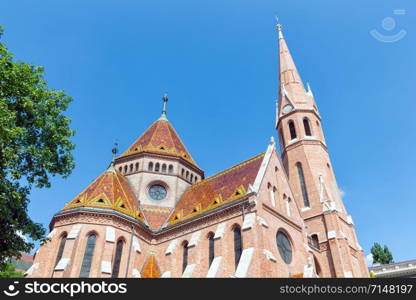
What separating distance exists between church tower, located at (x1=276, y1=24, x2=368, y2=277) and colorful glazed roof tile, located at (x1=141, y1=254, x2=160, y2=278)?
567 inches

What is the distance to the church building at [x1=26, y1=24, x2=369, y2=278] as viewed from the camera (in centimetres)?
2416

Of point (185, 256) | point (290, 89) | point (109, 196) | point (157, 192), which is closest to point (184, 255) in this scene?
point (185, 256)

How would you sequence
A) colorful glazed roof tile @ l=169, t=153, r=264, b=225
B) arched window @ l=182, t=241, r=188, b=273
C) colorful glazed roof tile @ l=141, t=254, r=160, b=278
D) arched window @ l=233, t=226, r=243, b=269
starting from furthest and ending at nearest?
colorful glazed roof tile @ l=169, t=153, r=264, b=225, arched window @ l=182, t=241, r=188, b=273, colorful glazed roof tile @ l=141, t=254, r=160, b=278, arched window @ l=233, t=226, r=243, b=269

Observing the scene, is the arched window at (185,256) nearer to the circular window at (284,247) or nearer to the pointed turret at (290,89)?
the circular window at (284,247)

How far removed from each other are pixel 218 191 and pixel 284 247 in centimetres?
796

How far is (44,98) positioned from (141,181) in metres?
20.8

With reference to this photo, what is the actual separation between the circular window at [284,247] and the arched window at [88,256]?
14562 millimetres

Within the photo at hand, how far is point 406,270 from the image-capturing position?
160 ft

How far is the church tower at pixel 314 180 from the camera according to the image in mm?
30844

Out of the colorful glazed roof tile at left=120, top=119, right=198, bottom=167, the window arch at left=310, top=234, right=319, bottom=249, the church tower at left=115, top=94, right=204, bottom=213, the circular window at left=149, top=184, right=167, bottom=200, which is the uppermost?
the colorful glazed roof tile at left=120, top=119, right=198, bottom=167

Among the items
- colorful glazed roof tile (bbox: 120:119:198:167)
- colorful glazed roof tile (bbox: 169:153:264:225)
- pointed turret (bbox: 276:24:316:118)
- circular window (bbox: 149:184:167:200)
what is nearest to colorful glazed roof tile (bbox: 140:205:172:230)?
colorful glazed roof tile (bbox: 169:153:264:225)

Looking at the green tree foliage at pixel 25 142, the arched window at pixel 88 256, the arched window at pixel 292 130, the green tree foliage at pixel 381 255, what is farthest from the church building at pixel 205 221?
the green tree foliage at pixel 381 255

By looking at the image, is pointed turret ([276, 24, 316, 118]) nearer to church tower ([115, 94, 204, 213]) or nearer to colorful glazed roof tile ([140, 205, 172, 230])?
church tower ([115, 94, 204, 213])

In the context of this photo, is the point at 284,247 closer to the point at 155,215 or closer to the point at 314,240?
the point at 314,240
